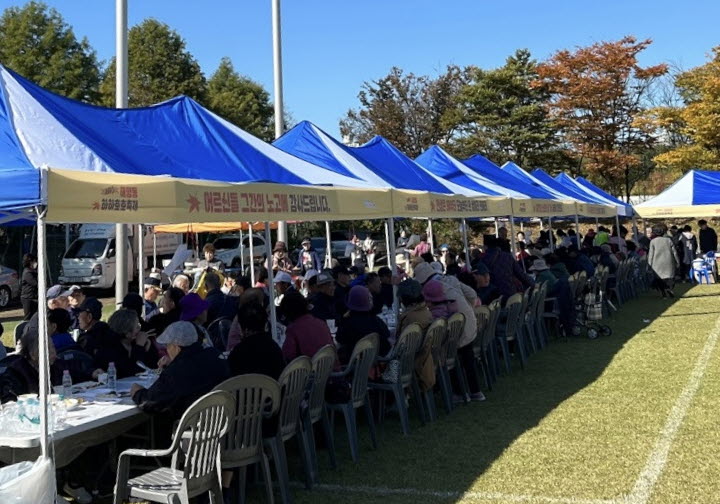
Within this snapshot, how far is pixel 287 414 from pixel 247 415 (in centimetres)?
63

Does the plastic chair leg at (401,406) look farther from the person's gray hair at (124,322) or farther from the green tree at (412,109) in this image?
the green tree at (412,109)

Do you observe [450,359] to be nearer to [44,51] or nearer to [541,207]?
[541,207]

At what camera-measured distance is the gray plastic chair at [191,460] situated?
4.28 m

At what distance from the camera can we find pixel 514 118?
132ft

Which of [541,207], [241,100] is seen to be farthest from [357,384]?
[241,100]

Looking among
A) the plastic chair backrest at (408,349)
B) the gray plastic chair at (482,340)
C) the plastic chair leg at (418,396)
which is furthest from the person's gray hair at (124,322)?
the gray plastic chair at (482,340)

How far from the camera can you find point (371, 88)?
151 feet

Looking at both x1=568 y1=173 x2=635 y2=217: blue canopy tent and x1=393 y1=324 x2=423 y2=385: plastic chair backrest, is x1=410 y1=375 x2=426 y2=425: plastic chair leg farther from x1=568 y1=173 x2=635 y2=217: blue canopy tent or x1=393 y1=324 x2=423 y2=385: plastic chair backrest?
x1=568 y1=173 x2=635 y2=217: blue canopy tent

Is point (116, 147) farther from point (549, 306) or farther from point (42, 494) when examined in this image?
point (549, 306)

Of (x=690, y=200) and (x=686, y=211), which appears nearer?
(x=686, y=211)

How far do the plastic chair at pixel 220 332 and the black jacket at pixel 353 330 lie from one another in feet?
6.09

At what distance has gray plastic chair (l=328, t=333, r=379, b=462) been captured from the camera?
620cm

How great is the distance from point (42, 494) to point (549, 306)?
10004mm

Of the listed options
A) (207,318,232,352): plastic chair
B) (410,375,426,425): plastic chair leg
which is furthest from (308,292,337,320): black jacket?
(410,375,426,425): plastic chair leg
